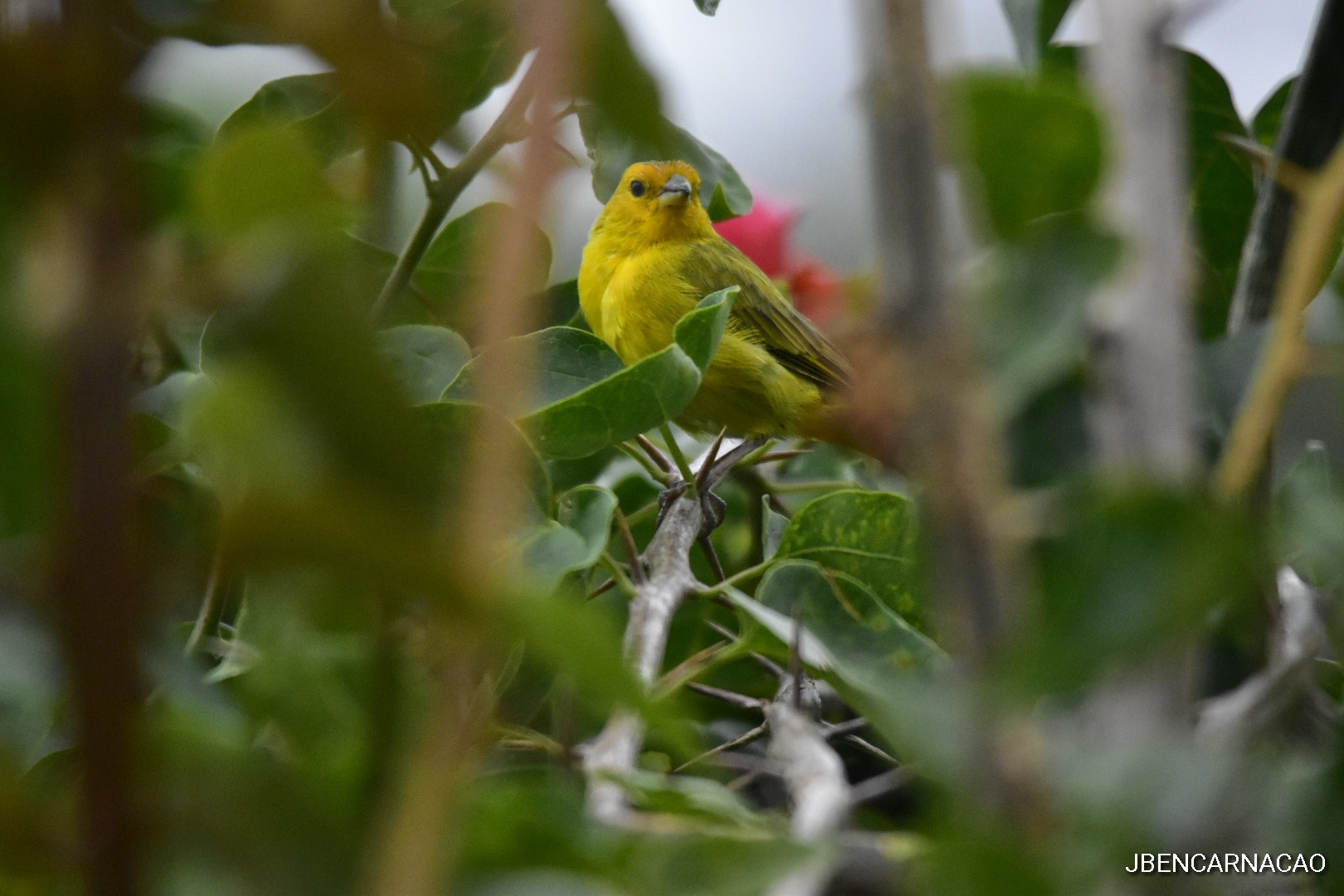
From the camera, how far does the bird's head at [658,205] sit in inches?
149

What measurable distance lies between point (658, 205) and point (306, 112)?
258 cm

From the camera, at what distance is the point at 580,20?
32 centimetres

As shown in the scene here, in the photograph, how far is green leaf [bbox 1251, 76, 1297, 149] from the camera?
52.2 inches

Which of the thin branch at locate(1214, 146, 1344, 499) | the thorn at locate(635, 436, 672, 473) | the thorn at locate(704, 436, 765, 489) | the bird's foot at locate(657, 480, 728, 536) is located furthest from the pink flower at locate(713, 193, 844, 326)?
the thin branch at locate(1214, 146, 1344, 499)

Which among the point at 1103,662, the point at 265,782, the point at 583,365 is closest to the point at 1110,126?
the point at 1103,662

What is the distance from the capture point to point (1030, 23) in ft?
3.38

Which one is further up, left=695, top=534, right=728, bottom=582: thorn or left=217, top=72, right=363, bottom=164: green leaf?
left=217, top=72, right=363, bottom=164: green leaf

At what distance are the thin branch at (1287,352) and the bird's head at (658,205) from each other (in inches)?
129

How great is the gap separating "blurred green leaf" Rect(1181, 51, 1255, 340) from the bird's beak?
258 cm

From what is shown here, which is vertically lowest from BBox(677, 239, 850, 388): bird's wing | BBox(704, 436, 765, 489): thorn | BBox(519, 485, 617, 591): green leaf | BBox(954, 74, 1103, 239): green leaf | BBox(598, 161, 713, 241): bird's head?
BBox(677, 239, 850, 388): bird's wing

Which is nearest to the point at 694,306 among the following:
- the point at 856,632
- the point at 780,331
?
the point at 780,331

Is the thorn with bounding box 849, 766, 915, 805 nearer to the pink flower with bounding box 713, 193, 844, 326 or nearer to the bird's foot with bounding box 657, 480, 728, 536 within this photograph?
the bird's foot with bounding box 657, 480, 728, 536

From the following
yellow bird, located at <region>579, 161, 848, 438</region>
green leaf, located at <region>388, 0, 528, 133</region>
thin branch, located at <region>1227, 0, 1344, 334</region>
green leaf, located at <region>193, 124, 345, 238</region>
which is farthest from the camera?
yellow bird, located at <region>579, 161, 848, 438</region>

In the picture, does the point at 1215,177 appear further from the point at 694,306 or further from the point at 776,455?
the point at 694,306
